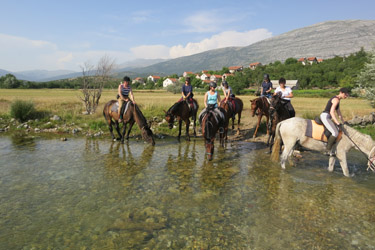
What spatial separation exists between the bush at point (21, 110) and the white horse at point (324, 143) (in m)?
17.1

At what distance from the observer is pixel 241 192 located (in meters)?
5.77

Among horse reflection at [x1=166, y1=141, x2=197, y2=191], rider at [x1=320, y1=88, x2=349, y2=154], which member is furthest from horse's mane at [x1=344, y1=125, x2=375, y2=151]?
horse reflection at [x1=166, y1=141, x2=197, y2=191]

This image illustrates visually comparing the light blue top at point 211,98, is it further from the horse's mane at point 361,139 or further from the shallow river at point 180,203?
the horse's mane at point 361,139

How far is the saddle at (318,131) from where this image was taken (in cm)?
670

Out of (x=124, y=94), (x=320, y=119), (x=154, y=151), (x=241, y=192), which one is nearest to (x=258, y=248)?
(x=241, y=192)

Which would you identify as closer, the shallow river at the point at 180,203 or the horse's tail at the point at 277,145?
the shallow river at the point at 180,203

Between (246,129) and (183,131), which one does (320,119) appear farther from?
(183,131)

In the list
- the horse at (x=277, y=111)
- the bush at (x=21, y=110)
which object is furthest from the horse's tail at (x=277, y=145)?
the bush at (x=21, y=110)

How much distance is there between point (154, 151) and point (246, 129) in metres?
7.11

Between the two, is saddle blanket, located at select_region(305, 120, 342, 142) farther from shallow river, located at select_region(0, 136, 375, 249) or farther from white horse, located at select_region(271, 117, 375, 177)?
shallow river, located at select_region(0, 136, 375, 249)

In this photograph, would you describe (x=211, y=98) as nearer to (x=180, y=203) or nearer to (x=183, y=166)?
(x=183, y=166)

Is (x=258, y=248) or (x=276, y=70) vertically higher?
(x=276, y=70)

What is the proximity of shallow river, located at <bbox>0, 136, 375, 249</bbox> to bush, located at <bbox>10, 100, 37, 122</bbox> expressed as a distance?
8.01 metres

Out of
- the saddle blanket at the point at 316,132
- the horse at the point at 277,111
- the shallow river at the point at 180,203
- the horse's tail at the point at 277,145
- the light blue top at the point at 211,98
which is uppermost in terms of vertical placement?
the light blue top at the point at 211,98
